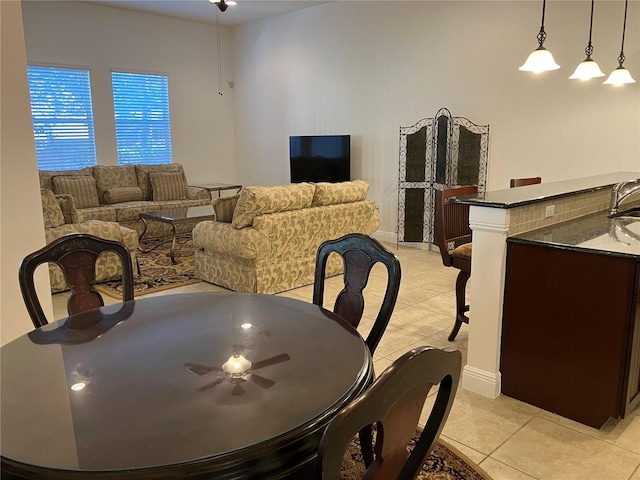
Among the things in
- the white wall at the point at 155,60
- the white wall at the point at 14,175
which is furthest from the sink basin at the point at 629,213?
the white wall at the point at 155,60

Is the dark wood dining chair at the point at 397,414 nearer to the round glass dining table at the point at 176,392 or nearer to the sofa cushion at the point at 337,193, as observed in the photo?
the round glass dining table at the point at 176,392

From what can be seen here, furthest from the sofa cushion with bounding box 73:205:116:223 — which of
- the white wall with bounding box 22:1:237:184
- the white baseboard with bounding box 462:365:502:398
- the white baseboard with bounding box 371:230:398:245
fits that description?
the white baseboard with bounding box 462:365:502:398

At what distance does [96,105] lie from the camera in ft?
24.3

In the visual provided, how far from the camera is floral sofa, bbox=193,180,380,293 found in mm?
4352

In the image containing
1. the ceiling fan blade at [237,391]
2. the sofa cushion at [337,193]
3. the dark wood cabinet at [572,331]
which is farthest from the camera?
the sofa cushion at [337,193]

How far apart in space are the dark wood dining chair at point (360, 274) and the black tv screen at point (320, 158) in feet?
17.1

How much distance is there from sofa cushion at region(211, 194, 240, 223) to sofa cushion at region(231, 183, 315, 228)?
15 cm

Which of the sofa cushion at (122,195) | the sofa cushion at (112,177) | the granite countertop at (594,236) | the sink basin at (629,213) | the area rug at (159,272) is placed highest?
the sofa cushion at (112,177)

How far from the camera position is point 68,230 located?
455cm

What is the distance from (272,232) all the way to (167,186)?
12.3 ft

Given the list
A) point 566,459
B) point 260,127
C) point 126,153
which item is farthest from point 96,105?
point 566,459

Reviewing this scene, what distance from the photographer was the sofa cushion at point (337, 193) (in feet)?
15.8

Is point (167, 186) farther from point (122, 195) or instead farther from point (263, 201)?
point (263, 201)

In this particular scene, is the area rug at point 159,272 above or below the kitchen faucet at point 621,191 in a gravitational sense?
below
